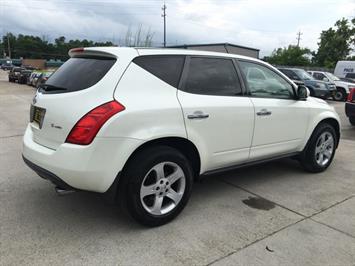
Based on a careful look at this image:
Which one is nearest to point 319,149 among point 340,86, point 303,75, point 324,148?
point 324,148

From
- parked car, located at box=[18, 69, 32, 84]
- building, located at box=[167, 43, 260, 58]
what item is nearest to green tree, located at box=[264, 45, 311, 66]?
parked car, located at box=[18, 69, 32, 84]

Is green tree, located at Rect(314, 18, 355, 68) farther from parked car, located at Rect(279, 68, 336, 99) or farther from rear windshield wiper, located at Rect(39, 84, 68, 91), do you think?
rear windshield wiper, located at Rect(39, 84, 68, 91)

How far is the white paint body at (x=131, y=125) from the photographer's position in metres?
2.77

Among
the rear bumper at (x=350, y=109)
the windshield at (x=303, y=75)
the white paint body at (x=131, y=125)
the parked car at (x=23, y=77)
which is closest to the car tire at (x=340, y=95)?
the windshield at (x=303, y=75)

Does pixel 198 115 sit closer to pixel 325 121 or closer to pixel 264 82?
pixel 264 82

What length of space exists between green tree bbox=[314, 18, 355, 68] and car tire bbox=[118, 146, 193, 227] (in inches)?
1728

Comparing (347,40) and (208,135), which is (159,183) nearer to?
(208,135)

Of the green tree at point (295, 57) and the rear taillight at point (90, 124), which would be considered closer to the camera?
the rear taillight at point (90, 124)

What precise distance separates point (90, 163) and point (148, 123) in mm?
612

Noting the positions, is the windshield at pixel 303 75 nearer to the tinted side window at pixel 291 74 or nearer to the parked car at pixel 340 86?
the tinted side window at pixel 291 74

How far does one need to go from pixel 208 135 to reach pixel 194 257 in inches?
49.4

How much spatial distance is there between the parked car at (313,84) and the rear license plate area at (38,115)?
1560 centimetres

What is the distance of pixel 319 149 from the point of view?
195 inches

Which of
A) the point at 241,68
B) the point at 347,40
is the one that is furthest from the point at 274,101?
the point at 347,40
